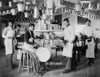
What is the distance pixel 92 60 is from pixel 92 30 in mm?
290

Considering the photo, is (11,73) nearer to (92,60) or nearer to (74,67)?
(74,67)

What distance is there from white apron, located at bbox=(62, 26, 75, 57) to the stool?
0.32m

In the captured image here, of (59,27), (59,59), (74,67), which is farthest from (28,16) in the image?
(74,67)

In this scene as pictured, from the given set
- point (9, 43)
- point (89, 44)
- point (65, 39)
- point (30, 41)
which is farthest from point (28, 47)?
point (89, 44)

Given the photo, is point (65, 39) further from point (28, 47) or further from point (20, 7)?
point (20, 7)

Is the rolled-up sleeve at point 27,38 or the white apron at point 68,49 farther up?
the rolled-up sleeve at point 27,38

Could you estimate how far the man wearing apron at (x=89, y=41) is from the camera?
2.13 metres

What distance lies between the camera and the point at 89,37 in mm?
2146

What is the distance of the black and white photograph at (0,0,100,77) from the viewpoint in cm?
210

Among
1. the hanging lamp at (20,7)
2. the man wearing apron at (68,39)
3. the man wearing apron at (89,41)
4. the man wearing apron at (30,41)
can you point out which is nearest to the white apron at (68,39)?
the man wearing apron at (68,39)

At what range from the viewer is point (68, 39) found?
6.91 ft

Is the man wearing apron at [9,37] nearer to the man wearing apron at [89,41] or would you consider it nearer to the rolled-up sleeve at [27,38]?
the rolled-up sleeve at [27,38]

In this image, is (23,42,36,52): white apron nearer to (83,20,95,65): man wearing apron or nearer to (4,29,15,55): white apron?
(4,29,15,55): white apron

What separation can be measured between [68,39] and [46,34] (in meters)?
0.21
